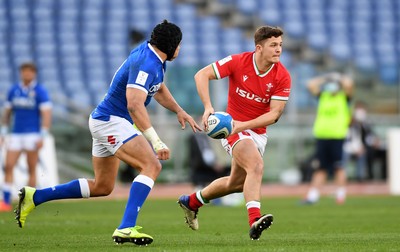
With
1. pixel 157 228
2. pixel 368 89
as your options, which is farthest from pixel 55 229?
pixel 368 89

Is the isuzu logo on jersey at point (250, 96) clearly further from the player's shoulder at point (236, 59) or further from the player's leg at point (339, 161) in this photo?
the player's leg at point (339, 161)

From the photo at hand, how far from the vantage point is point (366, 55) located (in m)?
27.8

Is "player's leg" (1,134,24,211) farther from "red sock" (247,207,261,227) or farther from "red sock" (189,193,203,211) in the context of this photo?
"red sock" (247,207,261,227)

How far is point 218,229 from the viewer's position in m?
11.5

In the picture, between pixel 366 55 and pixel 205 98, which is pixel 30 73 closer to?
pixel 205 98

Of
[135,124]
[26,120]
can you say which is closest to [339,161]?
[26,120]

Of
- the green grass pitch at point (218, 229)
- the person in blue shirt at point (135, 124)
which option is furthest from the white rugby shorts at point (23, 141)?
the person in blue shirt at point (135, 124)

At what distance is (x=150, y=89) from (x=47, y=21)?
19577 millimetres

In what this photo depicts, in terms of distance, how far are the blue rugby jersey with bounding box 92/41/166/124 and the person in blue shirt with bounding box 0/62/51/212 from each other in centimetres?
694

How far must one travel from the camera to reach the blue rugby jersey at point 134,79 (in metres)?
8.84

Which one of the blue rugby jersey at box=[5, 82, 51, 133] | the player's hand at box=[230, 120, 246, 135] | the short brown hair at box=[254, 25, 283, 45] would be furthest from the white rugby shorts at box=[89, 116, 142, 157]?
the blue rugby jersey at box=[5, 82, 51, 133]

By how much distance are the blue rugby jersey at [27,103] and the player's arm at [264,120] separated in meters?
6.91

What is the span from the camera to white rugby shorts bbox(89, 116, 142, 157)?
360 inches

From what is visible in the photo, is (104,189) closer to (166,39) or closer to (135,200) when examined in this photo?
(135,200)
